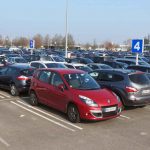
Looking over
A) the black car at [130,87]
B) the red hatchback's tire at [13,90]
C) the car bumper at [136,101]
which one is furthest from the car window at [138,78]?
the red hatchback's tire at [13,90]

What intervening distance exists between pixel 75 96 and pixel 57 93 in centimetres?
95

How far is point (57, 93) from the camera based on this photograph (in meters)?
9.70

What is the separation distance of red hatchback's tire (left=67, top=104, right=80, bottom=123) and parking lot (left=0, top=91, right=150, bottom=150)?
6.4 inches

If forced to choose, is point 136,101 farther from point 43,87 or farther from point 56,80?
point 43,87

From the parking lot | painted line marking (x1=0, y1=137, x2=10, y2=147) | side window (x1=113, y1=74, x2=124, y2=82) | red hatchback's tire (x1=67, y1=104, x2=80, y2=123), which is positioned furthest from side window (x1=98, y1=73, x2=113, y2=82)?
painted line marking (x1=0, y1=137, x2=10, y2=147)

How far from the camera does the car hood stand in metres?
8.80

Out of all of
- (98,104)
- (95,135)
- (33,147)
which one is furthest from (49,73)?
(33,147)

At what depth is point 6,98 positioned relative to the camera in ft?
41.5

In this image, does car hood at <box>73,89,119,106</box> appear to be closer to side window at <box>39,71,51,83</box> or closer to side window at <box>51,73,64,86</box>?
side window at <box>51,73,64,86</box>

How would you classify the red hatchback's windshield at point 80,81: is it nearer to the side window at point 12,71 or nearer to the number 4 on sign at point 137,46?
the side window at point 12,71

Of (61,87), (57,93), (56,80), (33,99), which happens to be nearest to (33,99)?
(33,99)

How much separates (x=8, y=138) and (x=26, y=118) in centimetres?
207

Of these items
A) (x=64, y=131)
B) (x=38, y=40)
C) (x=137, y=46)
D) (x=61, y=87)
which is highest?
(x=38, y=40)

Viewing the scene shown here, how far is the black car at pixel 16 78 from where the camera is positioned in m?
13.1
